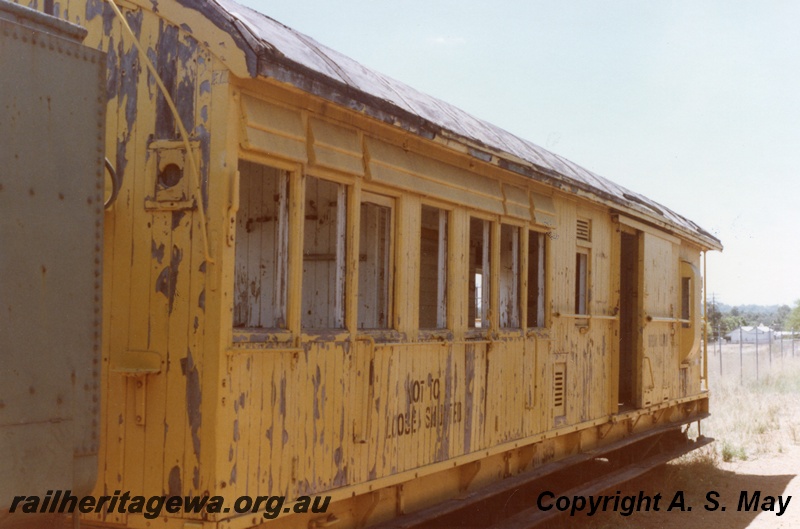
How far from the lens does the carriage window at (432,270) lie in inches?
265

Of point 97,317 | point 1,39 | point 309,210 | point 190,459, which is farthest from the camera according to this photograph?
point 309,210

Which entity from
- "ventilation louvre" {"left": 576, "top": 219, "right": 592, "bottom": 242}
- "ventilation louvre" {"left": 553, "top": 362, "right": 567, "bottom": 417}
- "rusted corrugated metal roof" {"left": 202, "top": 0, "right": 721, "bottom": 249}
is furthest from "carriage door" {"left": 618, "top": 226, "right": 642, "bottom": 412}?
"ventilation louvre" {"left": 553, "top": 362, "right": 567, "bottom": 417}

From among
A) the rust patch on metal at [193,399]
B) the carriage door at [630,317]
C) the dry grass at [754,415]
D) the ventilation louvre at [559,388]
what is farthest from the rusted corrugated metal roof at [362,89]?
the dry grass at [754,415]

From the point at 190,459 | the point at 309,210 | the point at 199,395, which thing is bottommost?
the point at 190,459

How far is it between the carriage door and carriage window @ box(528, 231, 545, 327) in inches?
104

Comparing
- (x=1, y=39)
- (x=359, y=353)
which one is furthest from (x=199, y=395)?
(x=1, y=39)

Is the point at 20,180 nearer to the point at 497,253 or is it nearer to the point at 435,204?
the point at 435,204

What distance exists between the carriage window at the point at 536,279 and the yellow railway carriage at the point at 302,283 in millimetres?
21

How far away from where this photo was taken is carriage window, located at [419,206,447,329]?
6727 millimetres

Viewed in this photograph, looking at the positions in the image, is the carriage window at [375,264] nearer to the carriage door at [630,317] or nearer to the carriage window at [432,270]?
the carriage window at [432,270]

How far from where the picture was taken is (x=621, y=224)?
1062cm

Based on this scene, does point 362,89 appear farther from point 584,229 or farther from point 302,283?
point 584,229

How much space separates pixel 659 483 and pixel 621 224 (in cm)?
367
